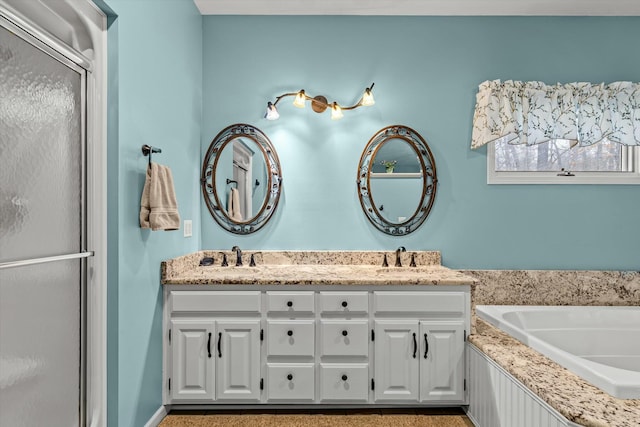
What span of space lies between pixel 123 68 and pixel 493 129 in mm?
2339

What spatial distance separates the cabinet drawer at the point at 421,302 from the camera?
257 cm

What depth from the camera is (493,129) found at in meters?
3.00

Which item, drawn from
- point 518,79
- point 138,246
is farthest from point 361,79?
point 138,246

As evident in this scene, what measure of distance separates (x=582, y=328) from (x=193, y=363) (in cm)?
244

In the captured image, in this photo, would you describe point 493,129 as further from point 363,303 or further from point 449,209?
point 363,303

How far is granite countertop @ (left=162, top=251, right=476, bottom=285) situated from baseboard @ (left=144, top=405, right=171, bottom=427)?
2.40ft

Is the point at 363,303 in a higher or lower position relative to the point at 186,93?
lower

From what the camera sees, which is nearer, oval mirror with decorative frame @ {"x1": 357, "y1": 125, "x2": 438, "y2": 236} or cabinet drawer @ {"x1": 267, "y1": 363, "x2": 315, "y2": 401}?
Result: cabinet drawer @ {"x1": 267, "y1": 363, "x2": 315, "y2": 401}

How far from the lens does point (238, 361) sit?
2547 millimetres

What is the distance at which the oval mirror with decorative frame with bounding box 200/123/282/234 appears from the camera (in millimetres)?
3217

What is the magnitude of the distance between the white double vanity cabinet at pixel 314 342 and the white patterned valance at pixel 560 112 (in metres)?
1.22

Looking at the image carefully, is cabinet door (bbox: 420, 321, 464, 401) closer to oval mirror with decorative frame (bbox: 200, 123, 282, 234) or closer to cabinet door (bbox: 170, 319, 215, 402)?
cabinet door (bbox: 170, 319, 215, 402)

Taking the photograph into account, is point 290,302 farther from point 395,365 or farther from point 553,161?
point 553,161

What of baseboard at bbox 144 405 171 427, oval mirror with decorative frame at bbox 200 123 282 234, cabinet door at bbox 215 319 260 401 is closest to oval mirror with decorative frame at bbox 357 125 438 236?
oval mirror with decorative frame at bbox 200 123 282 234
